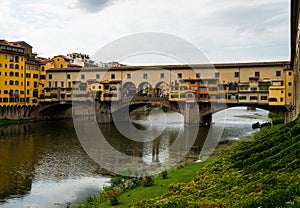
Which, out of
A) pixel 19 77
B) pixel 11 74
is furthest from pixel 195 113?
pixel 11 74

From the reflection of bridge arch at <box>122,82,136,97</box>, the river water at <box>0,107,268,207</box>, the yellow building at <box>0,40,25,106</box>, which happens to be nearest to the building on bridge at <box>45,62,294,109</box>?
the reflection of bridge arch at <box>122,82,136,97</box>

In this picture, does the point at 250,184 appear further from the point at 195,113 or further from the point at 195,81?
the point at 195,81

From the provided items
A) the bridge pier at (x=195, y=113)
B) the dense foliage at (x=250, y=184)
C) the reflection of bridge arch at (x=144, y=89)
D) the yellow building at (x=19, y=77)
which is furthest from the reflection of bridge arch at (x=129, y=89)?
the dense foliage at (x=250, y=184)

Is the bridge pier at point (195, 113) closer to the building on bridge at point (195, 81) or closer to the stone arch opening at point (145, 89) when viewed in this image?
the building on bridge at point (195, 81)

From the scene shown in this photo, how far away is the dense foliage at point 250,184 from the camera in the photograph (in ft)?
24.9

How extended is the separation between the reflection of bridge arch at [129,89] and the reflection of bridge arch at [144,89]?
120 centimetres

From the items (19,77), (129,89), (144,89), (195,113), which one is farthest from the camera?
(144,89)

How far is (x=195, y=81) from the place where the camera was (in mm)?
48812

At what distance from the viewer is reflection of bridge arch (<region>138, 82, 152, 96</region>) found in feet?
185

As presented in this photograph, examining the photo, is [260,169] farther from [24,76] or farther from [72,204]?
[24,76]

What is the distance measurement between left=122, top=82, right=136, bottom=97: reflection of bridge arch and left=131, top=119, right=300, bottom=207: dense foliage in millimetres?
42587

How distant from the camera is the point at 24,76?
186 feet

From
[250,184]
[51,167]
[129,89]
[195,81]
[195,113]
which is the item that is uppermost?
[195,81]

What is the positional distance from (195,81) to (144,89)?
1362 cm
